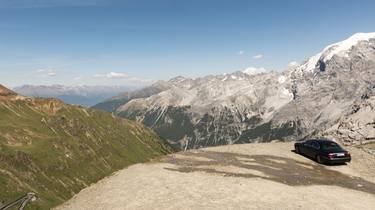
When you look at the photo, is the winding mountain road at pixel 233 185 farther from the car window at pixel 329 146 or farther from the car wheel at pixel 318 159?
the car window at pixel 329 146

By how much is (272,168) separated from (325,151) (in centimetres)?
801

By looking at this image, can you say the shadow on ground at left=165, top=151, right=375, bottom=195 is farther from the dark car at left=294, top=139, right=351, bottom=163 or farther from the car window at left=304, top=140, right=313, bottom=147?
the car window at left=304, top=140, right=313, bottom=147

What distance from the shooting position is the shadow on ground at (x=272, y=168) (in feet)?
116

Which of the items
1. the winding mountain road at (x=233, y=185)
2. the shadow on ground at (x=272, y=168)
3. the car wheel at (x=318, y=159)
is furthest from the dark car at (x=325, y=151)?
the shadow on ground at (x=272, y=168)

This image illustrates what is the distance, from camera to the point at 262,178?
114ft

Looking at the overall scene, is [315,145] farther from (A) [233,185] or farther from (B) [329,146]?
(A) [233,185]

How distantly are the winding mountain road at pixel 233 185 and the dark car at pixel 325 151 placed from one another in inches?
36.9

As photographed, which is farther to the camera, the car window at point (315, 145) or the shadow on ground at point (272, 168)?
the car window at point (315, 145)

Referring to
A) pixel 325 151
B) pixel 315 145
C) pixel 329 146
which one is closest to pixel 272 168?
pixel 325 151

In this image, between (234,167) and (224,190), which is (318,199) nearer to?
(224,190)

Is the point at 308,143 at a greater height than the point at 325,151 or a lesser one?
greater

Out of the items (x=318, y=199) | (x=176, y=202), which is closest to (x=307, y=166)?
(x=318, y=199)

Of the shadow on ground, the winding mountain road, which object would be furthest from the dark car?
the shadow on ground

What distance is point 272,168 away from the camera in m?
40.4
